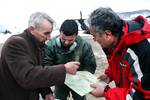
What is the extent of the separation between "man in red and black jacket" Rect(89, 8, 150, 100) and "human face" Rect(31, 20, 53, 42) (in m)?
0.41

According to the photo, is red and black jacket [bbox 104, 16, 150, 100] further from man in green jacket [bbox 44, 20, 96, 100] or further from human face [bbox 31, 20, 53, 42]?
man in green jacket [bbox 44, 20, 96, 100]

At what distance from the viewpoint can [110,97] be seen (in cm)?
251

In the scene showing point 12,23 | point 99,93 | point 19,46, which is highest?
point 19,46

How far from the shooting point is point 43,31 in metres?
2.67

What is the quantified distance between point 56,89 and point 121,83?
1.53 m

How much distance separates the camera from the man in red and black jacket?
2250 millimetres

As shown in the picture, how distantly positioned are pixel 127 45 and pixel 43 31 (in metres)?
0.72

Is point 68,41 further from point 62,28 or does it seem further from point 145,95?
point 145,95

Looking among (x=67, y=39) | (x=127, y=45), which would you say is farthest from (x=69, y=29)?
(x=127, y=45)

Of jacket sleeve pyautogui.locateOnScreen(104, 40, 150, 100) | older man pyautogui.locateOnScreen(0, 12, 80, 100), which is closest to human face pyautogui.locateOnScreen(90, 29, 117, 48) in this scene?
jacket sleeve pyautogui.locateOnScreen(104, 40, 150, 100)

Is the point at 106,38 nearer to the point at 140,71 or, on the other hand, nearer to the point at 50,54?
the point at 140,71

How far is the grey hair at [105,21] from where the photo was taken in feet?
7.63

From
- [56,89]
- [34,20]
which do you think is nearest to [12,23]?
[56,89]

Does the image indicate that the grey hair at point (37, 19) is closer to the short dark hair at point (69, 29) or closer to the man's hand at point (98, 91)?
the man's hand at point (98, 91)
